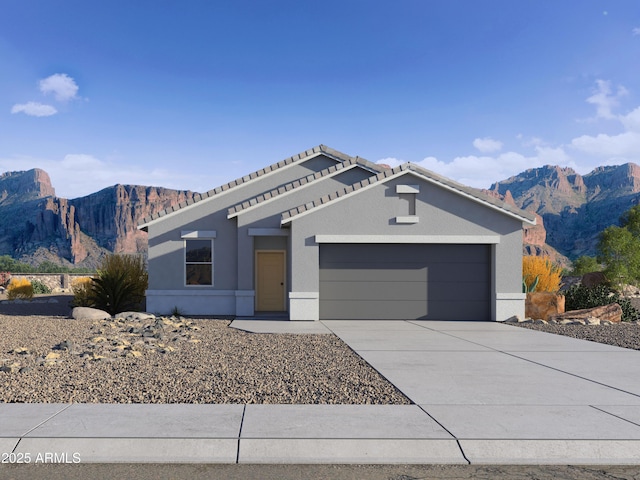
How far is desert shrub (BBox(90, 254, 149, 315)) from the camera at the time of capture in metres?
19.1

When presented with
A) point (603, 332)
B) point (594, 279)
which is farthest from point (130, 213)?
point (603, 332)

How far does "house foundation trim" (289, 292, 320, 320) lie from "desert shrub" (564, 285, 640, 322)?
9.00m

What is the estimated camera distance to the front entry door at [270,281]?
64.2 ft

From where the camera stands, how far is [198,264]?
18.9 metres

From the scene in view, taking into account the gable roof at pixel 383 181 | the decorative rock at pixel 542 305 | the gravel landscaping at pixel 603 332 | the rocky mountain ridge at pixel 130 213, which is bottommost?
the gravel landscaping at pixel 603 332

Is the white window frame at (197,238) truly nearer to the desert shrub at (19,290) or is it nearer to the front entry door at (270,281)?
the front entry door at (270,281)

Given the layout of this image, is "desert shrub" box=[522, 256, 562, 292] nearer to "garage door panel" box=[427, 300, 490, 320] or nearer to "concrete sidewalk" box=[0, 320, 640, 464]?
"garage door panel" box=[427, 300, 490, 320]

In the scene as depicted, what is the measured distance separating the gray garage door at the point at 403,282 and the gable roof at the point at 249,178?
4.66 metres

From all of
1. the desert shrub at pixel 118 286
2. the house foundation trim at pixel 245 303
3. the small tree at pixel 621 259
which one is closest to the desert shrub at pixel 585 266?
the small tree at pixel 621 259

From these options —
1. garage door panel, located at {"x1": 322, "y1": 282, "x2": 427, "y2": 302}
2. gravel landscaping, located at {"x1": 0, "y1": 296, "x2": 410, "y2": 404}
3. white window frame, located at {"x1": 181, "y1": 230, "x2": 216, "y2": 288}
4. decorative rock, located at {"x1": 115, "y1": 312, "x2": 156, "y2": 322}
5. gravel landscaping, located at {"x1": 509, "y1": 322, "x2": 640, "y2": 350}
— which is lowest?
gravel landscaping, located at {"x1": 509, "y1": 322, "x2": 640, "y2": 350}

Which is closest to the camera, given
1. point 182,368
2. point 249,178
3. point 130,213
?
point 182,368

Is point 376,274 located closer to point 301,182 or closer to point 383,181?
point 383,181

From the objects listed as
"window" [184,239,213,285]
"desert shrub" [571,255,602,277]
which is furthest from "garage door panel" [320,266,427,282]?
"desert shrub" [571,255,602,277]

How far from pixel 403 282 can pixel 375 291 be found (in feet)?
2.91
